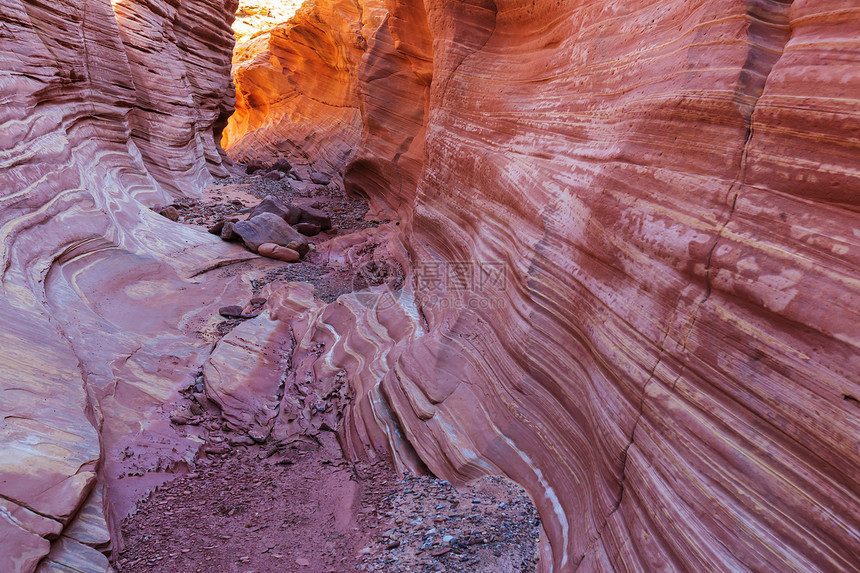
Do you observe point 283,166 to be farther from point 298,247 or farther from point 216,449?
point 216,449

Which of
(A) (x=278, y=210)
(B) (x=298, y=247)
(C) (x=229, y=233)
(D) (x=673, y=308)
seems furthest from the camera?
(A) (x=278, y=210)

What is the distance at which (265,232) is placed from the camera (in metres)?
9.67

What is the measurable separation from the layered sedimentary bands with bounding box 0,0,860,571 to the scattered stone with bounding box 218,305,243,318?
0.25m

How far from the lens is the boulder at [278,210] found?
1101 cm

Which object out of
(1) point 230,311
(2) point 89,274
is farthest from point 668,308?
(2) point 89,274

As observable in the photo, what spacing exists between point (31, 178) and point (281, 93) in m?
15.5

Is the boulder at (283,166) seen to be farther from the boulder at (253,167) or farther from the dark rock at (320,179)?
the dark rock at (320,179)

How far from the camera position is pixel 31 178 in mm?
6500

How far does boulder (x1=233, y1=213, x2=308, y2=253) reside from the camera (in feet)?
31.2

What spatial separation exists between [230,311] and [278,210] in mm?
4719

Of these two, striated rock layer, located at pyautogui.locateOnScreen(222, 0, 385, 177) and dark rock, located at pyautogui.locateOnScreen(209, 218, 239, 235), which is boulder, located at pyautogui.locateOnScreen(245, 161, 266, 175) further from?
dark rock, located at pyautogui.locateOnScreen(209, 218, 239, 235)

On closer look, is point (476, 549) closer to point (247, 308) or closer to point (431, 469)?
point (431, 469)

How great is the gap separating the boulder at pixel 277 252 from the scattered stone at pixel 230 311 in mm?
2438

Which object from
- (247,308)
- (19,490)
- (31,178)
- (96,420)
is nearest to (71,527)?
(19,490)
